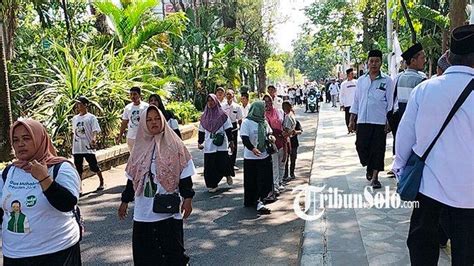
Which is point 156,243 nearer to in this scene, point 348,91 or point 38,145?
point 38,145

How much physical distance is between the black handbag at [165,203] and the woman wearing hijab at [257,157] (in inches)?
122

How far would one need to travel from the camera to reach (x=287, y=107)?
9.28 m

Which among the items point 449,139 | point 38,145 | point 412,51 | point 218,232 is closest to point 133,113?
point 218,232

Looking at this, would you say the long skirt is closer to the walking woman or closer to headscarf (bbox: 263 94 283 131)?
headscarf (bbox: 263 94 283 131)

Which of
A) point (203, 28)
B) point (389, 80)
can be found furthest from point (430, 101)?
point (203, 28)

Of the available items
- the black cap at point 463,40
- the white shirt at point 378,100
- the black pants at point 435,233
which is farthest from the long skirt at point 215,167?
the black cap at point 463,40

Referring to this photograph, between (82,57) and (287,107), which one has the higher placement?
(82,57)

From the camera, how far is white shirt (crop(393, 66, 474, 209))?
10.7ft

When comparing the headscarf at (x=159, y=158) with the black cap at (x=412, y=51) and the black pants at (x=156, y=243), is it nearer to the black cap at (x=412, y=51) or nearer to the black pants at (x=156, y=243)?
the black pants at (x=156, y=243)

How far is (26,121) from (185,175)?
4.82ft

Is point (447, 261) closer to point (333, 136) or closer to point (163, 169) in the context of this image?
point (163, 169)

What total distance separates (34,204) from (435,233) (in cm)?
258

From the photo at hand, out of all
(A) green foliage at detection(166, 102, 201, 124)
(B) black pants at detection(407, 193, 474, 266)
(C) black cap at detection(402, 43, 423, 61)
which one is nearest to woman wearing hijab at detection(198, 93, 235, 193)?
(C) black cap at detection(402, 43, 423, 61)

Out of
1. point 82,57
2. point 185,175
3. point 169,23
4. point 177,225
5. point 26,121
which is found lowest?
point 177,225
